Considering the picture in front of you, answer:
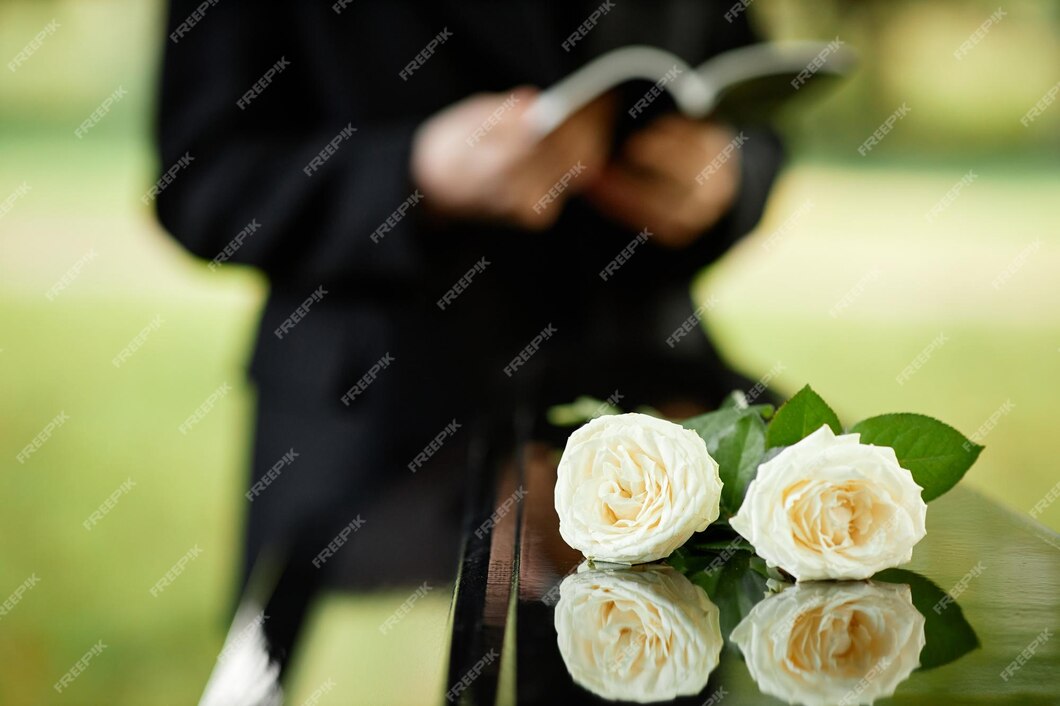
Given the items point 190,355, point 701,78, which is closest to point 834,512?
point 701,78

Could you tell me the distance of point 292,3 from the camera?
1448 mm

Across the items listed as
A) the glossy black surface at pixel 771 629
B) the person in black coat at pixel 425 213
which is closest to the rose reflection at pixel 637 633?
the glossy black surface at pixel 771 629

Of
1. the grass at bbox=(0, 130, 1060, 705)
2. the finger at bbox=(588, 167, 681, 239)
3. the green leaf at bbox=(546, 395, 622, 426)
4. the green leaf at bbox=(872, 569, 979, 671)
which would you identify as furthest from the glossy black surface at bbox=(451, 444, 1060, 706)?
the grass at bbox=(0, 130, 1060, 705)

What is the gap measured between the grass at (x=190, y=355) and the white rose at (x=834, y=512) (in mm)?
2635

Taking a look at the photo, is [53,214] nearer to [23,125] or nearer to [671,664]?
[23,125]

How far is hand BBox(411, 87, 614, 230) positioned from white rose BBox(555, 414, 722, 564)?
28.7 inches

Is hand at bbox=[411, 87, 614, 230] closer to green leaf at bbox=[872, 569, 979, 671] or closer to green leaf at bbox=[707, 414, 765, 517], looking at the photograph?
green leaf at bbox=[707, 414, 765, 517]

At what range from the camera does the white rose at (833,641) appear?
1.57ft

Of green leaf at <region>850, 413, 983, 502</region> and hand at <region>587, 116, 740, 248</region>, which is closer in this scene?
green leaf at <region>850, 413, 983, 502</region>

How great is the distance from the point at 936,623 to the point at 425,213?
91cm

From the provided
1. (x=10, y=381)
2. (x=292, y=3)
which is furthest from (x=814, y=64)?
(x=10, y=381)

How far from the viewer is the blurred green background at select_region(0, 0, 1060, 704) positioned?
12.0ft

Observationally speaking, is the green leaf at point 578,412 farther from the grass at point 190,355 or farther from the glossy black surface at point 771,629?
the grass at point 190,355

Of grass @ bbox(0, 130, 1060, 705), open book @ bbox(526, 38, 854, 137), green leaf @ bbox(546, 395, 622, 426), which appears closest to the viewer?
green leaf @ bbox(546, 395, 622, 426)
